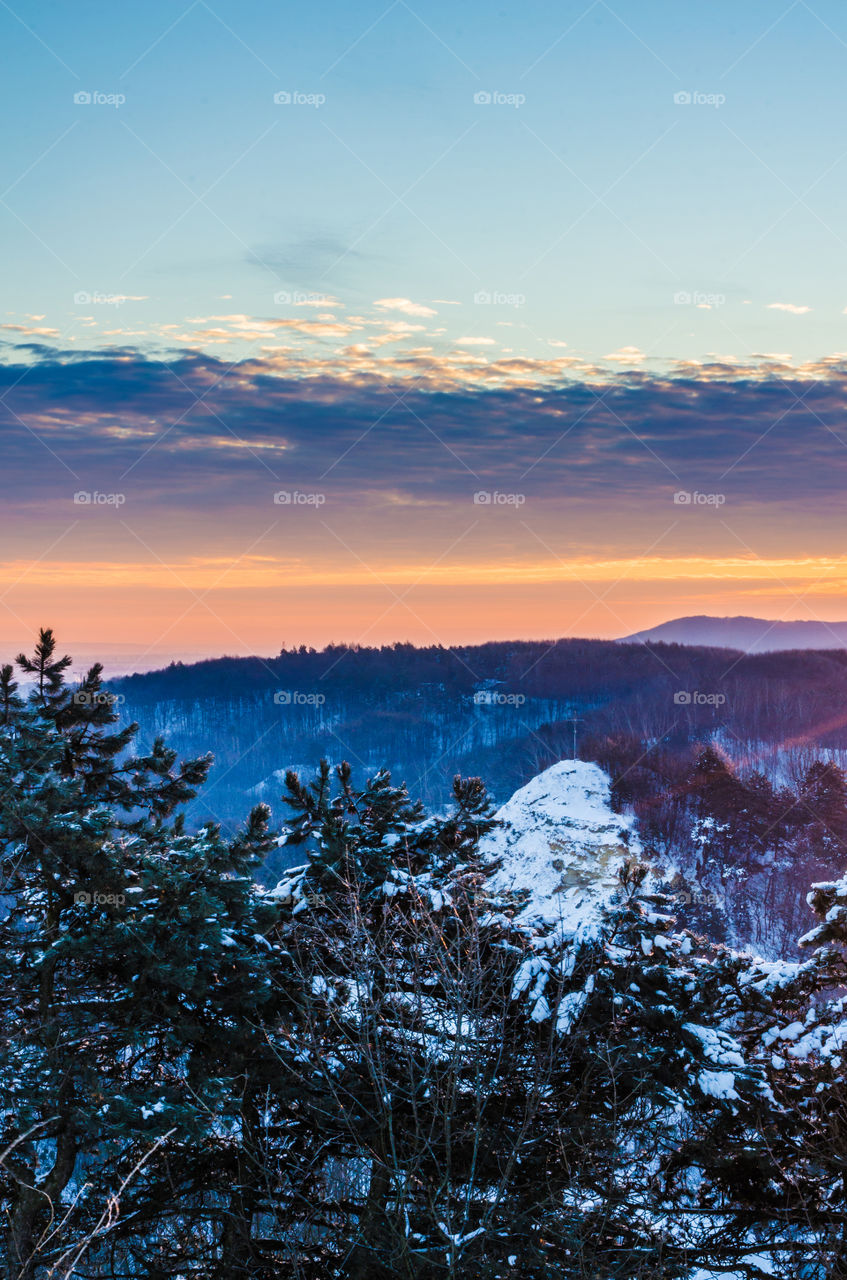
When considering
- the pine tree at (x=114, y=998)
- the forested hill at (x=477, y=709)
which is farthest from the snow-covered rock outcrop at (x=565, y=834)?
the pine tree at (x=114, y=998)

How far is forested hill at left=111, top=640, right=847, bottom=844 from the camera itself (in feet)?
488

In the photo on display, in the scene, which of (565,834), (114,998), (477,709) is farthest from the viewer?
(477,709)

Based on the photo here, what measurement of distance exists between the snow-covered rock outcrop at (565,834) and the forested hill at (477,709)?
30.6 metres

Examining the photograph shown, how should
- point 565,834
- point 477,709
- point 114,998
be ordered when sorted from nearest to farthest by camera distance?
point 114,998 → point 565,834 → point 477,709

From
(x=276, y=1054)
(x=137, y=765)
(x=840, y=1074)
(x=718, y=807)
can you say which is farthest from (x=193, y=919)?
(x=718, y=807)

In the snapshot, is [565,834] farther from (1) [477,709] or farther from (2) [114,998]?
(2) [114,998]

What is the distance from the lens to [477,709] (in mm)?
169375

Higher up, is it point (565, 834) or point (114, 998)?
point (114, 998)

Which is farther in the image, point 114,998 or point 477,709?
point 477,709

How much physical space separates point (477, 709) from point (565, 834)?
232 ft

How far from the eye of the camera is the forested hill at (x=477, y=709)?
488 ft

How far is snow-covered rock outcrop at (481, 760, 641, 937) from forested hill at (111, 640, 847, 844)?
30.6 metres

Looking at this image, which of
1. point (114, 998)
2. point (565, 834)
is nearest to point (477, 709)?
point (565, 834)

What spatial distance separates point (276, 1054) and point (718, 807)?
251 feet
